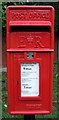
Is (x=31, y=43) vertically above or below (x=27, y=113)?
above

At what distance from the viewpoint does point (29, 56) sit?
352 cm

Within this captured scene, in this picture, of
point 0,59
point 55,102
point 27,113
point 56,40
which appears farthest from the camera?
point 56,40

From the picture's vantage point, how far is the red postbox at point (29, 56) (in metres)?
3.45

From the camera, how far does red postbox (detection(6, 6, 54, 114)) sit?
3.45 m

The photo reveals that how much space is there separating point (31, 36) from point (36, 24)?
19 cm

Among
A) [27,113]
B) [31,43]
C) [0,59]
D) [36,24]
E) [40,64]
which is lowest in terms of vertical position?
[0,59]

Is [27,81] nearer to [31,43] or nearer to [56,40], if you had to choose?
[31,43]

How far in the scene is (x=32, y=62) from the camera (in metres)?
3.49

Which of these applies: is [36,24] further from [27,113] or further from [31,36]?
[27,113]

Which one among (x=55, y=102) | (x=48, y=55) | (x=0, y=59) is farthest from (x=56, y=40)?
(x=48, y=55)

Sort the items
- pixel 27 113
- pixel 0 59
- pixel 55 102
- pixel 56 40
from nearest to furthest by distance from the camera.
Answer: pixel 27 113 → pixel 55 102 → pixel 0 59 → pixel 56 40

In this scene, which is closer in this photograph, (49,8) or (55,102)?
(49,8)

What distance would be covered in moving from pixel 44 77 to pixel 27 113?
520 millimetres

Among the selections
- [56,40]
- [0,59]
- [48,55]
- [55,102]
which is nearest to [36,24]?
[48,55]
